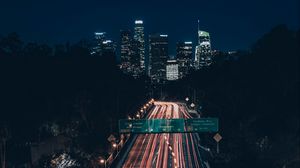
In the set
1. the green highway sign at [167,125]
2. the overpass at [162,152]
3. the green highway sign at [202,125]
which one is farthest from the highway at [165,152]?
the green highway sign at [202,125]

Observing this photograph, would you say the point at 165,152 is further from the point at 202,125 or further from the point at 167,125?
the point at 202,125

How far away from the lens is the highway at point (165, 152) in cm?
4456

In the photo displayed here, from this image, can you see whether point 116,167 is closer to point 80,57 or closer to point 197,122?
point 197,122

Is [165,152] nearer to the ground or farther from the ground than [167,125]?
nearer to the ground

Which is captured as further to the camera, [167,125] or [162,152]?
[162,152]

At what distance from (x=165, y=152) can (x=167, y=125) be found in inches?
288

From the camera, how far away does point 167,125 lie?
43719 mm

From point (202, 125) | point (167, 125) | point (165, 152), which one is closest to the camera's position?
point (202, 125)

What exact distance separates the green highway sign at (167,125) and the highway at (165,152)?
3.46 metres

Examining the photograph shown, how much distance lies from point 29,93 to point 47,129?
5.20 meters

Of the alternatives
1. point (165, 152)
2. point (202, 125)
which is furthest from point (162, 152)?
point (202, 125)

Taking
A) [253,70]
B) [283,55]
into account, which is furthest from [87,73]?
[283,55]

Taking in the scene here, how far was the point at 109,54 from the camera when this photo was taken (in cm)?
8731

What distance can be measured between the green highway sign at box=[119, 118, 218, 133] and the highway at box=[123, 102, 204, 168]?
346 cm
